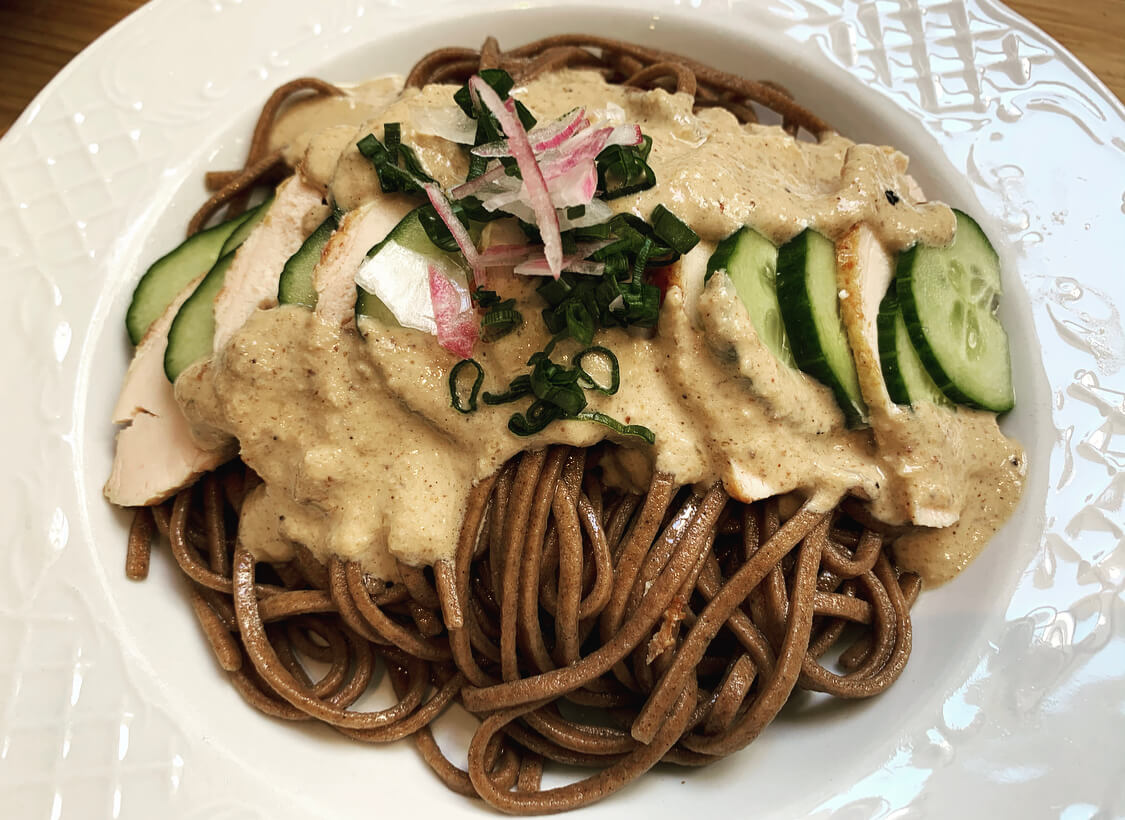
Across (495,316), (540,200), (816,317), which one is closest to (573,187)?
(540,200)

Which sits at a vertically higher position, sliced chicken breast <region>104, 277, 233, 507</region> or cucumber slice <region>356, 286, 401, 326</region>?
cucumber slice <region>356, 286, 401, 326</region>

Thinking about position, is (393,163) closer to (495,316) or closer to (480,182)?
(480,182)

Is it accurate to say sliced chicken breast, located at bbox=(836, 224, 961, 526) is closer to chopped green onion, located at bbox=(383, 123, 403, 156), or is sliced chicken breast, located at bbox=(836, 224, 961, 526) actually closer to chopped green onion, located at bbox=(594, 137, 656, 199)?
chopped green onion, located at bbox=(594, 137, 656, 199)

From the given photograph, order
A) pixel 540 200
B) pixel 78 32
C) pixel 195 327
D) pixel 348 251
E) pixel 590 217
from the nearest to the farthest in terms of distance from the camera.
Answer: pixel 540 200 → pixel 590 217 → pixel 348 251 → pixel 195 327 → pixel 78 32

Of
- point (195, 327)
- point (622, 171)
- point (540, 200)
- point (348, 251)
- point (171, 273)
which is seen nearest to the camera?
point (540, 200)

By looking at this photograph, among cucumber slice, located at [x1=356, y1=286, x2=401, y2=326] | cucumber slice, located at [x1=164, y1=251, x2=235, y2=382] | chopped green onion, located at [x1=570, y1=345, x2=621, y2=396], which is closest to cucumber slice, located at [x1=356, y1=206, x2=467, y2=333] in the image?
cucumber slice, located at [x1=356, y1=286, x2=401, y2=326]

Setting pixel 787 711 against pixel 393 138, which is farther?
pixel 787 711

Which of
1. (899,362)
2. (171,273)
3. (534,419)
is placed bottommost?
(899,362)
